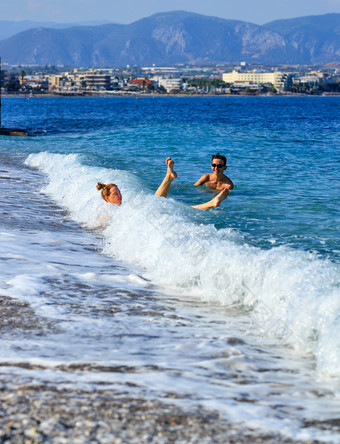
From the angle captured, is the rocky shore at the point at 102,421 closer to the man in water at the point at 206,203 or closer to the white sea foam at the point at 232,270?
the white sea foam at the point at 232,270

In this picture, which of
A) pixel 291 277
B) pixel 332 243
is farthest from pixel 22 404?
pixel 332 243

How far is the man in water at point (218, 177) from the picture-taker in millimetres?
12172

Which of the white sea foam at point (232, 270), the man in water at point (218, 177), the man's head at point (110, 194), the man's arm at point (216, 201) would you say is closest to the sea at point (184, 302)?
the white sea foam at point (232, 270)

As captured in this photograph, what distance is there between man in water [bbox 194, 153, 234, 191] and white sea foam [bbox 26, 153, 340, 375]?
2.19 meters

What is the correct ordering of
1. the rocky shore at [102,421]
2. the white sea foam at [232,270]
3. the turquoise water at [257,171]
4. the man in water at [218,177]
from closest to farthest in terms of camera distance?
the rocky shore at [102,421] < the white sea foam at [232,270] < the turquoise water at [257,171] < the man in water at [218,177]

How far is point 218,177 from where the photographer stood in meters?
12.6

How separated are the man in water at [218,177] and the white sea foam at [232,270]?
2191 mm

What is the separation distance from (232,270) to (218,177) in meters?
6.57

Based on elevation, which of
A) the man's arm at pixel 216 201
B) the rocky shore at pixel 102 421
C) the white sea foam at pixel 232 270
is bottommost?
the rocky shore at pixel 102 421

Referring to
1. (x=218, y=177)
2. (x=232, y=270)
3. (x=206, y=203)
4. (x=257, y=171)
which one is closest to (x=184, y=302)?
(x=232, y=270)

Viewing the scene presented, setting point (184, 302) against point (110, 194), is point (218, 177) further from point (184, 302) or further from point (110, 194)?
point (184, 302)

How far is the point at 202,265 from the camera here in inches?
259

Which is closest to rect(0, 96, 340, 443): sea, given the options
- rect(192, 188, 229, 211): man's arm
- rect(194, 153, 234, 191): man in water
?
rect(192, 188, 229, 211): man's arm

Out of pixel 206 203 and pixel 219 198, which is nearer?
pixel 219 198
